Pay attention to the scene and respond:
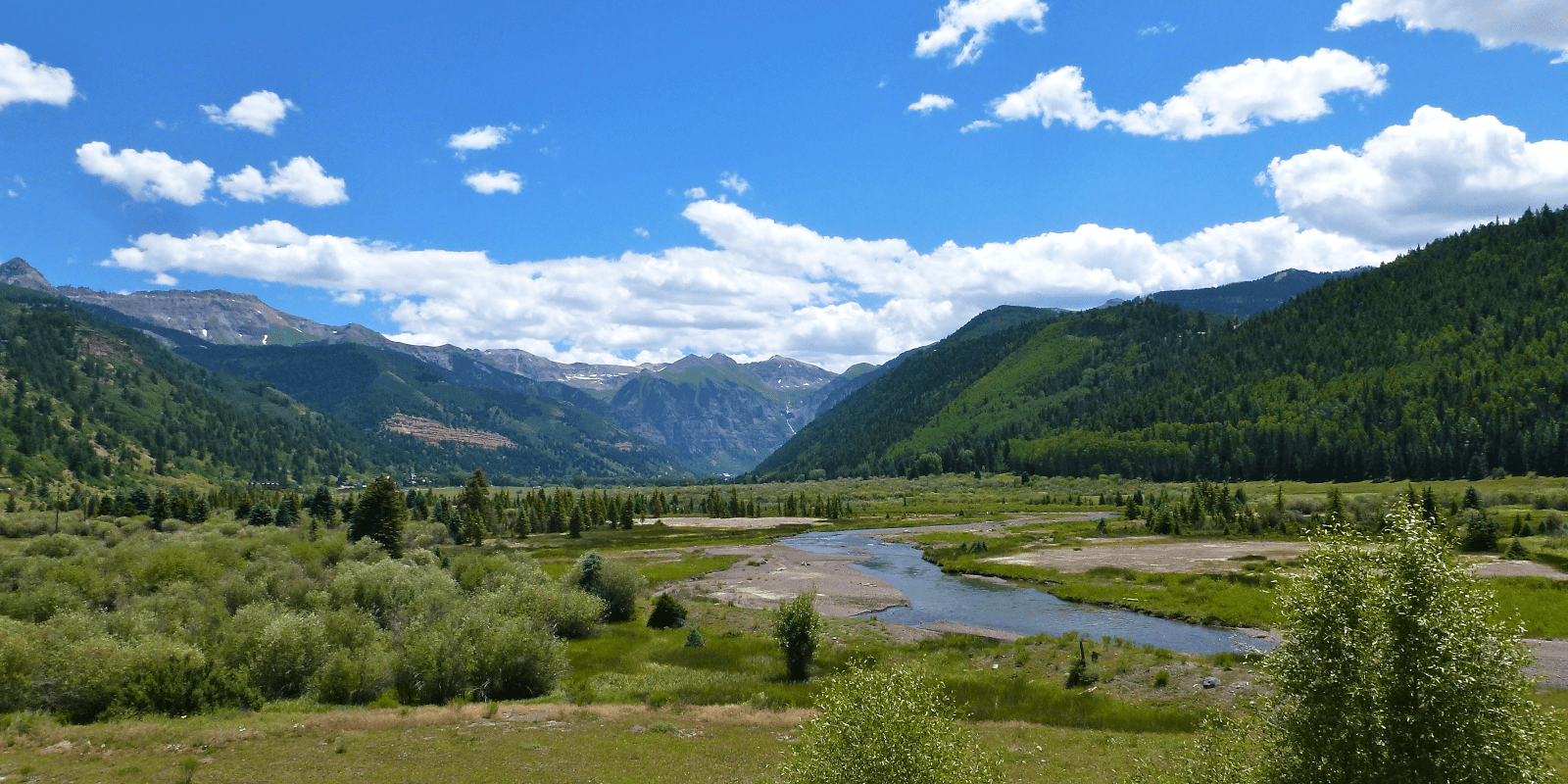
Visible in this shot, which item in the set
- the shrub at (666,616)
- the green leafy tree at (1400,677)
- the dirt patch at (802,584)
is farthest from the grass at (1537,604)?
the shrub at (666,616)

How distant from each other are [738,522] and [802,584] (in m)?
101

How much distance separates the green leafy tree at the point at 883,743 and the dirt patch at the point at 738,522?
14940 cm

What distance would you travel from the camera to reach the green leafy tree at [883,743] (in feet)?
54.3

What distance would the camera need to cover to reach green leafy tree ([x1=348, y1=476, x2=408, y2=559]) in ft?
288

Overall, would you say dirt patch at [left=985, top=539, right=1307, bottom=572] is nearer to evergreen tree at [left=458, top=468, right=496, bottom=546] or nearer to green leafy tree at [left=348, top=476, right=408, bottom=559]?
green leafy tree at [left=348, top=476, right=408, bottom=559]

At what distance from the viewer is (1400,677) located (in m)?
14.2

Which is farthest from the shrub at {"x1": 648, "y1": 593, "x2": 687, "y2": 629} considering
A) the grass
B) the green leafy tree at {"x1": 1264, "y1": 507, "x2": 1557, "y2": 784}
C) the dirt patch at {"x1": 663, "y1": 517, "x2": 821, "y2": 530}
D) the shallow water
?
the dirt patch at {"x1": 663, "y1": 517, "x2": 821, "y2": 530}

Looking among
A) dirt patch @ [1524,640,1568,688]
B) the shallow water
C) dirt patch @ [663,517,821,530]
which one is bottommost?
dirt patch @ [663,517,821,530]

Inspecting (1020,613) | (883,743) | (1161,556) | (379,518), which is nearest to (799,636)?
(1020,613)

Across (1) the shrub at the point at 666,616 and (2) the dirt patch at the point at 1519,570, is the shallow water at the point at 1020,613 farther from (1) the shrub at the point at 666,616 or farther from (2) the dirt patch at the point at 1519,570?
(2) the dirt patch at the point at 1519,570

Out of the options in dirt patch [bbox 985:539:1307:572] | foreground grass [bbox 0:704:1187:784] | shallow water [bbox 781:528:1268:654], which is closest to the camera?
foreground grass [bbox 0:704:1187:784]

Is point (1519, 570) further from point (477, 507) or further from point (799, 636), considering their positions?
point (477, 507)

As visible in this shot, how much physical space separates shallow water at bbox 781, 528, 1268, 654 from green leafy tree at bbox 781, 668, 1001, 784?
27401 mm

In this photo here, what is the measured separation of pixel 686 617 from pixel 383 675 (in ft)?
92.2
